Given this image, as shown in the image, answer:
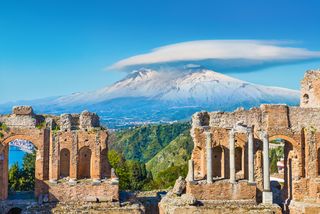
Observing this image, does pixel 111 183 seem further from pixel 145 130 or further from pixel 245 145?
pixel 145 130

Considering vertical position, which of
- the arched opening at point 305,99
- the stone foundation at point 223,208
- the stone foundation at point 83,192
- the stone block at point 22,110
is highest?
the arched opening at point 305,99

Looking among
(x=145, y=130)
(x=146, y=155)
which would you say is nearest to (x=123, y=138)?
(x=145, y=130)

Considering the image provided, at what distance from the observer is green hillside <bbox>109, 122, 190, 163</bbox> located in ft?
406

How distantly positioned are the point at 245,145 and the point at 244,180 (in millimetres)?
2534

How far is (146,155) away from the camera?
122188mm

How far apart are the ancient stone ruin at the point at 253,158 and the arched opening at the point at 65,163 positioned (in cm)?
726

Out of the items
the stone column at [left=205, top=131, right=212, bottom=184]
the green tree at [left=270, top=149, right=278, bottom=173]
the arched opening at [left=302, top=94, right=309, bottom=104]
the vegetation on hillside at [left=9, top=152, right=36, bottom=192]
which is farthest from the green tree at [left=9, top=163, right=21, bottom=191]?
the green tree at [left=270, top=149, right=278, bottom=173]

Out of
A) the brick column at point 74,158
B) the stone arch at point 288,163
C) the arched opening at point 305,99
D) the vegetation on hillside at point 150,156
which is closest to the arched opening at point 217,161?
the stone arch at point 288,163

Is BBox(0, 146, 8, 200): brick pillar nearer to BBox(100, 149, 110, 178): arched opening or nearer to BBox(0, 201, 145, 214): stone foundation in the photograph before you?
BBox(0, 201, 145, 214): stone foundation

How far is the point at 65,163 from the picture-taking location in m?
33.4

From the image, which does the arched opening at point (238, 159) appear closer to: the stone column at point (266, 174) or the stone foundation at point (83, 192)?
the stone column at point (266, 174)

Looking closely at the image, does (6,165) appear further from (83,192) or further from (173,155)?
(173,155)

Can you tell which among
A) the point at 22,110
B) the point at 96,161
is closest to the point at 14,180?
the point at 22,110

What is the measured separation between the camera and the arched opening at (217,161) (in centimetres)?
3406
